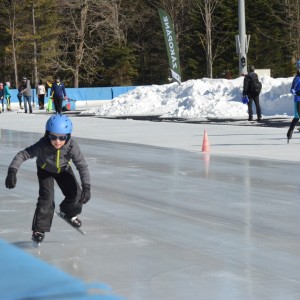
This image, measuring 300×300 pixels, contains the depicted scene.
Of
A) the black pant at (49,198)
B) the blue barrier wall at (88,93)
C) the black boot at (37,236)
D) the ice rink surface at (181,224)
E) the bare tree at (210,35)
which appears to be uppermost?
the bare tree at (210,35)

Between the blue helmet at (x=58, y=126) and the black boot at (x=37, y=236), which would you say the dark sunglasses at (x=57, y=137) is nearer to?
the blue helmet at (x=58, y=126)

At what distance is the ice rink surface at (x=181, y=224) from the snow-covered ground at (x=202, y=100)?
11.2 m

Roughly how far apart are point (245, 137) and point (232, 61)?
2285 inches

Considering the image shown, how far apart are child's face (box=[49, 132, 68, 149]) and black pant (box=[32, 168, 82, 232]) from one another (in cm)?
40

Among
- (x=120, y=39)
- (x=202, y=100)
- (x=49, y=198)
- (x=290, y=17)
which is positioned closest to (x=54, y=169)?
(x=49, y=198)

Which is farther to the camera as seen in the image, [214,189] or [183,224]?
[214,189]

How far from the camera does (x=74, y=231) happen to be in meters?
8.41

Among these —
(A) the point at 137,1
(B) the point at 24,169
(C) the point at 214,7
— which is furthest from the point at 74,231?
(A) the point at 137,1

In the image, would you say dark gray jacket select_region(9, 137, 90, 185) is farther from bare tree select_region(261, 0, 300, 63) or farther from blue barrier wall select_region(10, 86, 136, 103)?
bare tree select_region(261, 0, 300, 63)

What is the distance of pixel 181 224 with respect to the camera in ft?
28.7

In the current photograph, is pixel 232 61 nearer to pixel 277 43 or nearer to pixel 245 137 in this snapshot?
pixel 277 43

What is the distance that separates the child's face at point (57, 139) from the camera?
7.38 meters

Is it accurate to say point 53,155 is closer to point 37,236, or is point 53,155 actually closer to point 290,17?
point 37,236

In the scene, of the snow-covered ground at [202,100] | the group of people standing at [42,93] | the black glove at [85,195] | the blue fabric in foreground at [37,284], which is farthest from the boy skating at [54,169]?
the group of people standing at [42,93]
